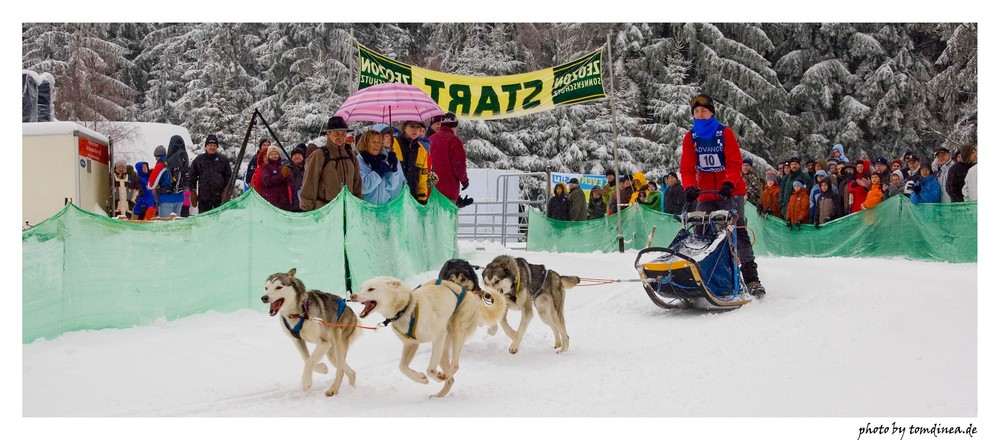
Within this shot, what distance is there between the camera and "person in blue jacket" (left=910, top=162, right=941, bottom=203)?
10.9 meters

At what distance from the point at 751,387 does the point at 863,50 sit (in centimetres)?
1926

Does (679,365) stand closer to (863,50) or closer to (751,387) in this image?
(751,387)

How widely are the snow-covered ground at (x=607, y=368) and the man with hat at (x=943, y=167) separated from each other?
4.07 meters

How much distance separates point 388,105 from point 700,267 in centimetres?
444

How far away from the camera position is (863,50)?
70.4ft

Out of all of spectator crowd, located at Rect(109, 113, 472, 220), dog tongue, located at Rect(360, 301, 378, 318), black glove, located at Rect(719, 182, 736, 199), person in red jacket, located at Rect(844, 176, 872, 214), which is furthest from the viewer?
person in red jacket, located at Rect(844, 176, 872, 214)

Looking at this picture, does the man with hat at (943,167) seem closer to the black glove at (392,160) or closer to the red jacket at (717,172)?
the red jacket at (717,172)

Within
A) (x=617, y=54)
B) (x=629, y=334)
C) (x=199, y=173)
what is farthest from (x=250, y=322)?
(x=617, y=54)

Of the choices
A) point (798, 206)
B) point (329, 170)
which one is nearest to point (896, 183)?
point (798, 206)

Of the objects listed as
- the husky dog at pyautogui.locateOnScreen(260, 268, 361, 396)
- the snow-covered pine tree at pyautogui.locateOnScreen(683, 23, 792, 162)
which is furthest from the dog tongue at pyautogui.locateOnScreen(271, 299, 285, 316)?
the snow-covered pine tree at pyautogui.locateOnScreen(683, 23, 792, 162)

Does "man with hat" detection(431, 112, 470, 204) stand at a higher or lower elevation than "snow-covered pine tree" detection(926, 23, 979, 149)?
lower

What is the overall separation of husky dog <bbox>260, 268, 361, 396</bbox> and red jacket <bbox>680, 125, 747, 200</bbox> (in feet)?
11.7

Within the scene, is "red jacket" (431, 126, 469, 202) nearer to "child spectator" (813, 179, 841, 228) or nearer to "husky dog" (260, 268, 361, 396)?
"husky dog" (260, 268, 361, 396)

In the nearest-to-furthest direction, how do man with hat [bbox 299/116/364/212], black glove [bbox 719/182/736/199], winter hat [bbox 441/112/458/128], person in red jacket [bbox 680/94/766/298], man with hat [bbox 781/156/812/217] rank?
black glove [bbox 719/182/736/199] < person in red jacket [bbox 680/94/766/298] < man with hat [bbox 299/116/364/212] < winter hat [bbox 441/112/458/128] < man with hat [bbox 781/156/812/217]
